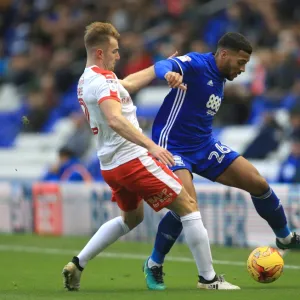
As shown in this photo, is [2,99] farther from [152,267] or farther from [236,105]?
[152,267]

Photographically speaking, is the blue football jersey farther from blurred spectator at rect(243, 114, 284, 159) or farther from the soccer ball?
blurred spectator at rect(243, 114, 284, 159)

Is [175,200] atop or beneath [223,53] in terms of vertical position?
beneath

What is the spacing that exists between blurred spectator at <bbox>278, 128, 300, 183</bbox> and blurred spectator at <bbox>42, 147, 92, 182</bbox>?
392 cm

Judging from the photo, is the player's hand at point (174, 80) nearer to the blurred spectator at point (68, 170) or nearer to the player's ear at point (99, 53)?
the player's ear at point (99, 53)

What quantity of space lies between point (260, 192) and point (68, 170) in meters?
8.06

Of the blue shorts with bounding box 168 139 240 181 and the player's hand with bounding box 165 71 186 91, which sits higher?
the player's hand with bounding box 165 71 186 91

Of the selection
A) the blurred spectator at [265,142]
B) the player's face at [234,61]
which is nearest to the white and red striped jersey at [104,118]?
the player's face at [234,61]

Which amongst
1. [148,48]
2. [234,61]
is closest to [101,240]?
[234,61]

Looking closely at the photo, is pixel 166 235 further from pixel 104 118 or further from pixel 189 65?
pixel 189 65

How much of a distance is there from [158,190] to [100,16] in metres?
14.6

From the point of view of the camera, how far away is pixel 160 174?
832 centimetres

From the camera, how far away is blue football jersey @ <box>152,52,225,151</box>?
29.7 ft

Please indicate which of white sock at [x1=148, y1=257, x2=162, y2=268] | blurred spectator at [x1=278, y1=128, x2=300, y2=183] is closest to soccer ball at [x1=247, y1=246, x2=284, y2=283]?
white sock at [x1=148, y1=257, x2=162, y2=268]

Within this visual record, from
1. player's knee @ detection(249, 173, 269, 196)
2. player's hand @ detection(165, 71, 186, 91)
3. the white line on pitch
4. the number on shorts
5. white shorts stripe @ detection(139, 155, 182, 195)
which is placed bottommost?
the white line on pitch
